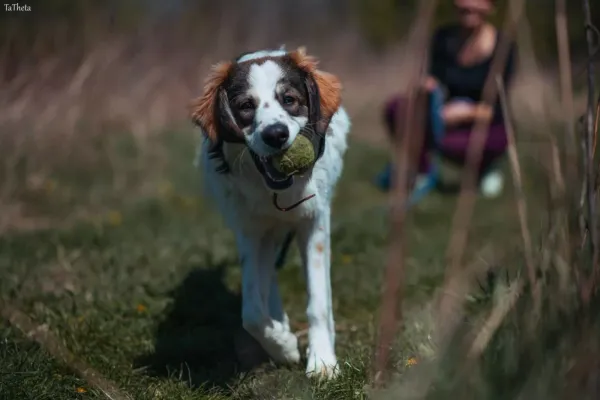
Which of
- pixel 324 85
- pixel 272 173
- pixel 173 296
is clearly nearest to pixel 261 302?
pixel 272 173

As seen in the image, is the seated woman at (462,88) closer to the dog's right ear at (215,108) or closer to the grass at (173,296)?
the grass at (173,296)

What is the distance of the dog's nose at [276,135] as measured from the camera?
11.6 ft

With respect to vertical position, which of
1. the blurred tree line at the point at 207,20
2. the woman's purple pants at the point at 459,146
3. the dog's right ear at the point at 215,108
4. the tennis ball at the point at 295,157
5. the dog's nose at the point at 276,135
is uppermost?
the blurred tree line at the point at 207,20

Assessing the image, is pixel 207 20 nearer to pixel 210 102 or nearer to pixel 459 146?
pixel 459 146

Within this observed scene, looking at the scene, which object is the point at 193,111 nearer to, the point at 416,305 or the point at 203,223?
the point at 416,305

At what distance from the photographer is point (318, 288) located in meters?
3.97

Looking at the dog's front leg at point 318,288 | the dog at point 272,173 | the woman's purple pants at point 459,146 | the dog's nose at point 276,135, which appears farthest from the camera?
the woman's purple pants at point 459,146

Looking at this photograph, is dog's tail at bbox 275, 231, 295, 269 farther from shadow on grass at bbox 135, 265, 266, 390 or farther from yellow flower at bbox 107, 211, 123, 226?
yellow flower at bbox 107, 211, 123, 226

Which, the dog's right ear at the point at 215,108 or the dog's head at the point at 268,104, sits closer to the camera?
the dog's head at the point at 268,104

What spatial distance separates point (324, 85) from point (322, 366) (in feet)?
4.17

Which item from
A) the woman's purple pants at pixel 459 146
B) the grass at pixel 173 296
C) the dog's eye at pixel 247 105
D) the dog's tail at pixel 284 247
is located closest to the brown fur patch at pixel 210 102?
the dog's eye at pixel 247 105

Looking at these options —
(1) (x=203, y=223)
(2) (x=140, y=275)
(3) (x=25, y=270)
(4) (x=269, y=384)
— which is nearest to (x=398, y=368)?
(4) (x=269, y=384)

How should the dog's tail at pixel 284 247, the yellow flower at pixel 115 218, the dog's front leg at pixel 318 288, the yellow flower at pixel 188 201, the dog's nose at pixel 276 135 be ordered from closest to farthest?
the dog's nose at pixel 276 135 < the dog's front leg at pixel 318 288 < the dog's tail at pixel 284 247 < the yellow flower at pixel 115 218 < the yellow flower at pixel 188 201

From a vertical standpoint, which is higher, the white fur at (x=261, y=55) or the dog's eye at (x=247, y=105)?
the white fur at (x=261, y=55)
